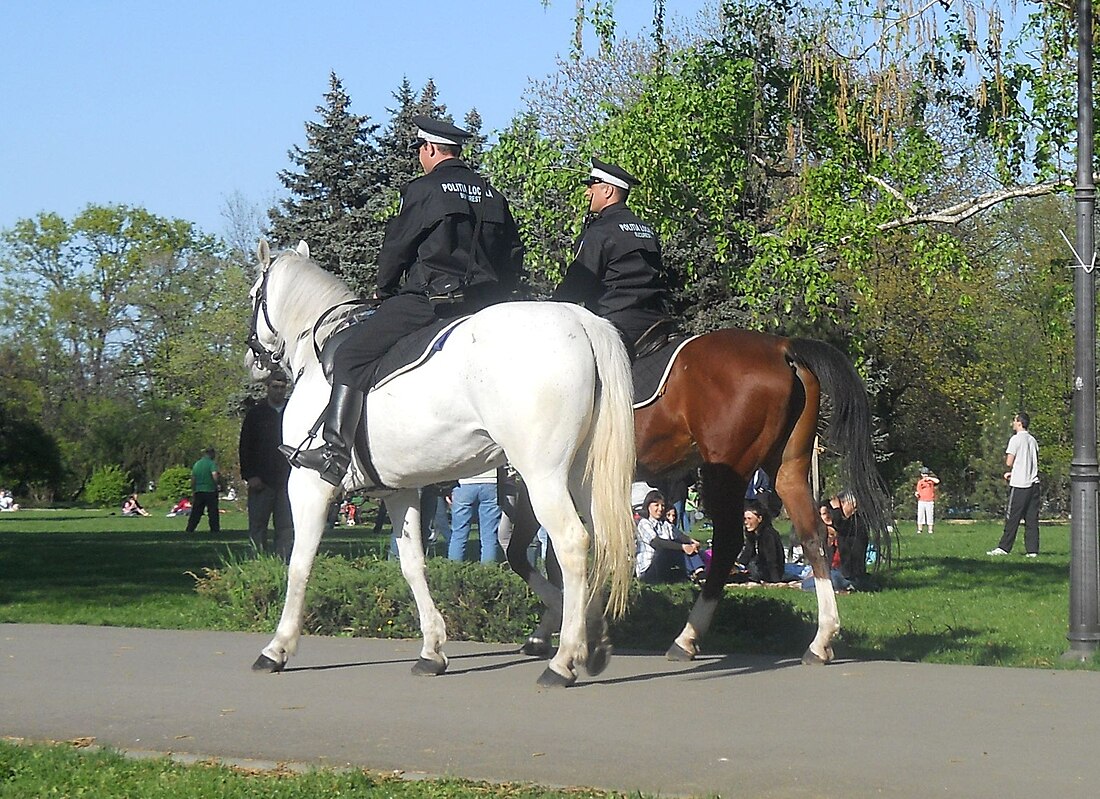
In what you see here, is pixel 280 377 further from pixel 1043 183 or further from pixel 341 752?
pixel 1043 183

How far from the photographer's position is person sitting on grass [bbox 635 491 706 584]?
704 inches

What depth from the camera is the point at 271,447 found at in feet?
58.0

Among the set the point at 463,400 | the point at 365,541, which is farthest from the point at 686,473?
the point at 365,541

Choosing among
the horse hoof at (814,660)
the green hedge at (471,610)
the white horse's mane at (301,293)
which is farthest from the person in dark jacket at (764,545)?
the white horse's mane at (301,293)

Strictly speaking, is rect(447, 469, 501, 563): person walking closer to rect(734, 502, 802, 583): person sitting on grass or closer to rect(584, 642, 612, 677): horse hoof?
rect(734, 502, 802, 583): person sitting on grass

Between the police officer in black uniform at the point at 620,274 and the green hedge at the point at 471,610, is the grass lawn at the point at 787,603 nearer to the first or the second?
the green hedge at the point at 471,610

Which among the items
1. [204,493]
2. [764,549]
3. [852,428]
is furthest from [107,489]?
[852,428]

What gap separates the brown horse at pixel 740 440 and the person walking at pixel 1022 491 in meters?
15.4

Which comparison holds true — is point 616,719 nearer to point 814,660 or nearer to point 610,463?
point 610,463

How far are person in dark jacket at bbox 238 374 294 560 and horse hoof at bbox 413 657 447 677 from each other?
7.94 metres

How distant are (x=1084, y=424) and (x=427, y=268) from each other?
467 centimetres

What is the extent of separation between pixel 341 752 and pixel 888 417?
4095 cm

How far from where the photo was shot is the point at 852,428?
1034 centimetres

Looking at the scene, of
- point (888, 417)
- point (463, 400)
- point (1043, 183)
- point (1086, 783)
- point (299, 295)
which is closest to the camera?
point (1086, 783)
